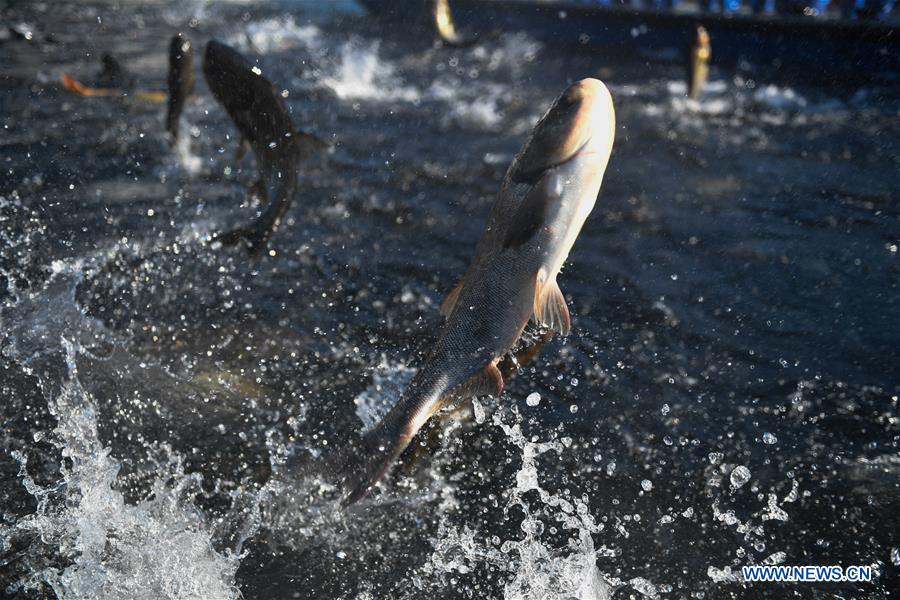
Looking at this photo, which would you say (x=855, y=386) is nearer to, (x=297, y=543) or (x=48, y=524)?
(x=297, y=543)

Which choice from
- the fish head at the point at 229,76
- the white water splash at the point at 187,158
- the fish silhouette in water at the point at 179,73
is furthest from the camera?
the white water splash at the point at 187,158

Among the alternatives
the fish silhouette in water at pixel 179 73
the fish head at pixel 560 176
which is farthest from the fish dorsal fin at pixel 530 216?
the fish silhouette in water at pixel 179 73

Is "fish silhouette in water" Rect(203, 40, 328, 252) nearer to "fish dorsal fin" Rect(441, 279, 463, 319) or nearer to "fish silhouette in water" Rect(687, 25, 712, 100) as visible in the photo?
"fish dorsal fin" Rect(441, 279, 463, 319)

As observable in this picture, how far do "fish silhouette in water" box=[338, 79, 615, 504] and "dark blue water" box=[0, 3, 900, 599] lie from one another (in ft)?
2.63

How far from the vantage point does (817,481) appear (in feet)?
12.0

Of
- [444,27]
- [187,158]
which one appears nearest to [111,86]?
[187,158]

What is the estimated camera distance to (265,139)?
4777 mm

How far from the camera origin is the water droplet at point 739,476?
3.67m

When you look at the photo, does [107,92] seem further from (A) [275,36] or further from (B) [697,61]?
(B) [697,61]

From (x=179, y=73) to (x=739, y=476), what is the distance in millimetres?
5240

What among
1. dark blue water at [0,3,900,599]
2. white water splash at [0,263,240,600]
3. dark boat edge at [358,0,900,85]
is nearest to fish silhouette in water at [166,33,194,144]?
dark blue water at [0,3,900,599]

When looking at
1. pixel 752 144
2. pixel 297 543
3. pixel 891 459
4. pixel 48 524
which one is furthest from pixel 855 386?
pixel 752 144

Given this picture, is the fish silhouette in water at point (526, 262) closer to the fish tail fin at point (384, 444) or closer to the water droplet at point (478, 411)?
the fish tail fin at point (384, 444)

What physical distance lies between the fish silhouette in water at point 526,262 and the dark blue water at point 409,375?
802 mm
